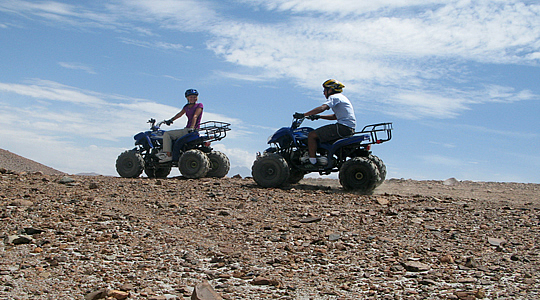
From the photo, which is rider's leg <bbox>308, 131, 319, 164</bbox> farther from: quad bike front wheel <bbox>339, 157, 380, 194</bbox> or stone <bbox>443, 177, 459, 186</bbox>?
stone <bbox>443, 177, 459, 186</bbox>

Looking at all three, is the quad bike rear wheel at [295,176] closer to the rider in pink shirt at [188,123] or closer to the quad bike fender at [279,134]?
the quad bike fender at [279,134]

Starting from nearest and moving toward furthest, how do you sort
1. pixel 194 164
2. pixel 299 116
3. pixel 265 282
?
1. pixel 265 282
2. pixel 299 116
3. pixel 194 164

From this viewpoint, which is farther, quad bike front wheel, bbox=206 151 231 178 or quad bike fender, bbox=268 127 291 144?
quad bike front wheel, bbox=206 151 231 178

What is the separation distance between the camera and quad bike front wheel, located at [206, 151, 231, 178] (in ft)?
46.7

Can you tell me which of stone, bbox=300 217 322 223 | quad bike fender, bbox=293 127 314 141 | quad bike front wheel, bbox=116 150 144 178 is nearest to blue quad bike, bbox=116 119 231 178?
quad bike front wheel, bbox=116 150 144 178

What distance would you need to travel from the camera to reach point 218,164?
562 inches

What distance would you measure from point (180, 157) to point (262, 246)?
7617 millimetres

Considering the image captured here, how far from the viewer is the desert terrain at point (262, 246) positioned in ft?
17.0

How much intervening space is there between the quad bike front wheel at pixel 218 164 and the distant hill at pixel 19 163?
39.5 feet

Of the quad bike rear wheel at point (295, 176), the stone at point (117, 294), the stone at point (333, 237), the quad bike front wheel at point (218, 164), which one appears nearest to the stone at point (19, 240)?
the stone at point (117, 294)

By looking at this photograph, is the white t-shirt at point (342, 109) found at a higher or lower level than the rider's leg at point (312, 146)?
higher

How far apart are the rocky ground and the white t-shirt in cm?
184

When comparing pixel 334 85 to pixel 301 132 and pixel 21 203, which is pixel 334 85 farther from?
pixel 21 203

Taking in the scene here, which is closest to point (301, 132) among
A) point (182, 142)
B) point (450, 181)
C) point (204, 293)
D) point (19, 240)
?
point (182, 142)
